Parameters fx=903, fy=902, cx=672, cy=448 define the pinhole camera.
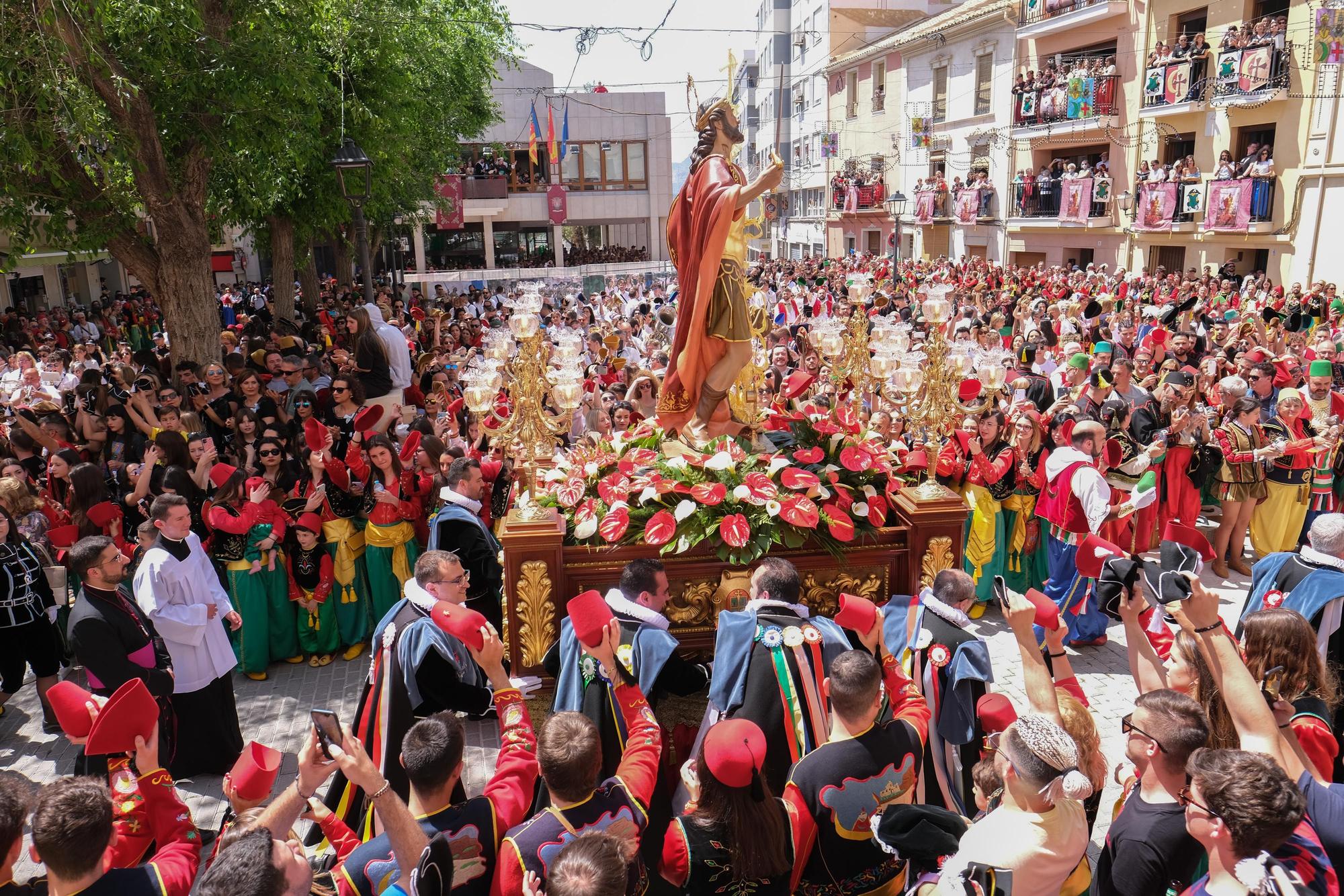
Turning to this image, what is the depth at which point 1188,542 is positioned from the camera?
611cm

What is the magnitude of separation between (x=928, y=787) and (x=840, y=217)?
3841 cm

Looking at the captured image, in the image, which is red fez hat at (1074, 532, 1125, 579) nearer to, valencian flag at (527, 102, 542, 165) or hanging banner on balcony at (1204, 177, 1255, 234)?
hanging banner on balcony at (1204, 177, 1255, 234)

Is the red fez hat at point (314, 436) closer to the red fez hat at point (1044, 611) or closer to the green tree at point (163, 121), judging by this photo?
the green tree at point (163, 121)

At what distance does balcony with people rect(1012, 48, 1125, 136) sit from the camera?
24.0 metres

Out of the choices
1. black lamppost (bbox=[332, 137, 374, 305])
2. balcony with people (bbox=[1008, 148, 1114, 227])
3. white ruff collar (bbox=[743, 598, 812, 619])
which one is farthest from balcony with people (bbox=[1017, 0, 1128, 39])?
white ruff collar (bbox=[743, 598, 812, 619])

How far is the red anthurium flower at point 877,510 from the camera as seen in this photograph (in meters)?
5.17

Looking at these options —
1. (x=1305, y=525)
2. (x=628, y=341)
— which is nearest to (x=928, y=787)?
(x=1305, y=525)

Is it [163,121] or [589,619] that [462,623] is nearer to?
[589,619]

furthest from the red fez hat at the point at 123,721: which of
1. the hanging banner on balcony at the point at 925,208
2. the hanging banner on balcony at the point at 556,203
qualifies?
the hanging banner on balcony at the point at 556,203

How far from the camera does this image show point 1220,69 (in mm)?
19922

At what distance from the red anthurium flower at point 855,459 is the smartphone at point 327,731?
3502mm

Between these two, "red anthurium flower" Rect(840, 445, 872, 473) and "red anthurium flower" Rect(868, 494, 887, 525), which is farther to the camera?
"red anthurium flower" Rect(840, 445, 872, 473)

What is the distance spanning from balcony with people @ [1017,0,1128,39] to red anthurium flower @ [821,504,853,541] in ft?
79.0

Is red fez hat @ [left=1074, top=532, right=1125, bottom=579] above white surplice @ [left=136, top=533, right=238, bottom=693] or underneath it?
above
